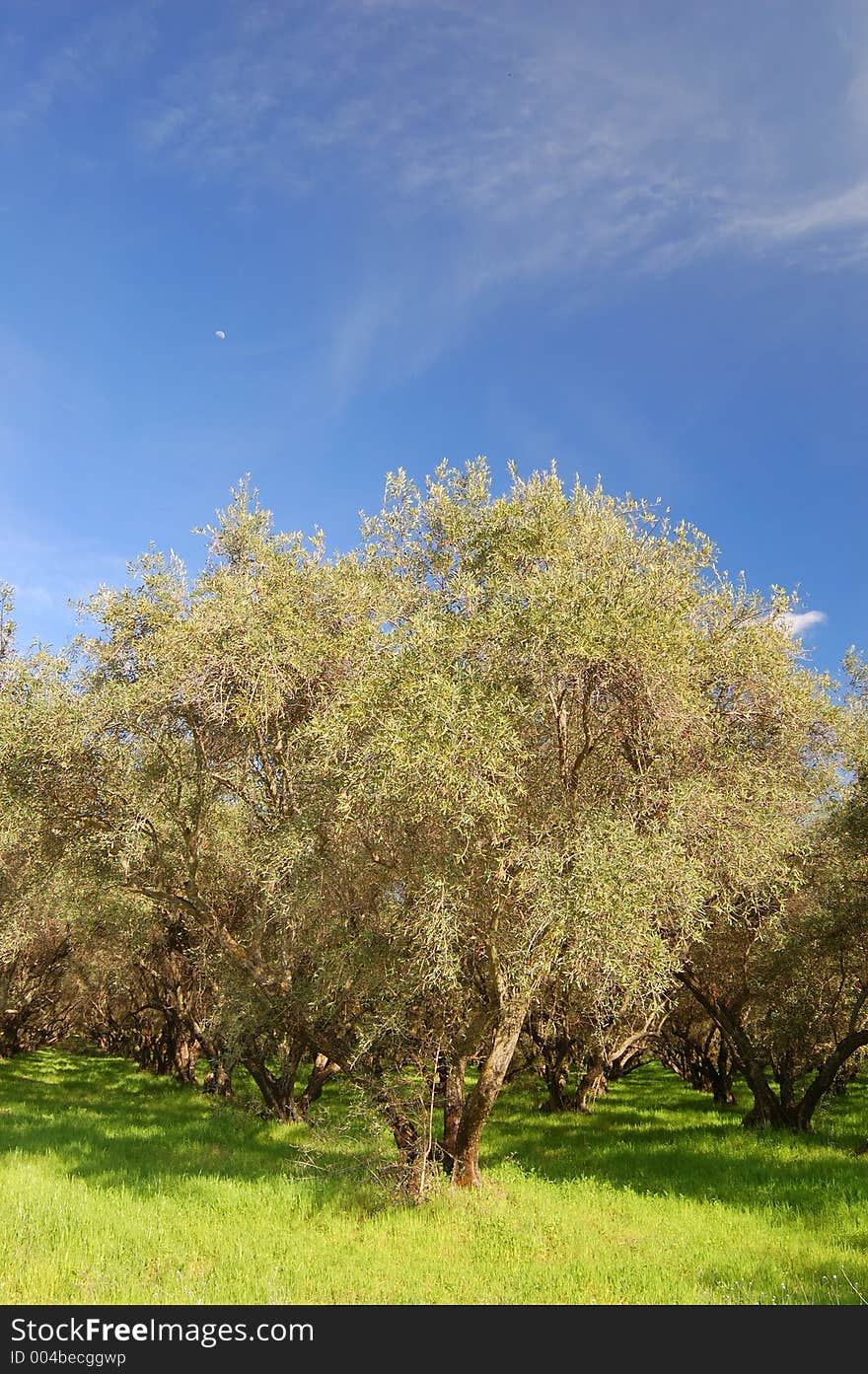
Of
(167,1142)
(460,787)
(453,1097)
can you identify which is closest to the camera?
(460,787)

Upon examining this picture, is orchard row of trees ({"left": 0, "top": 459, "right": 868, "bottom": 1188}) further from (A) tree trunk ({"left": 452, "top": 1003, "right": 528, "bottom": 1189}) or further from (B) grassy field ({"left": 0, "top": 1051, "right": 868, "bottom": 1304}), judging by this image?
(B) grassy field ({"left": 0, "top": 1051, "right": 868, "bottom": 1304})

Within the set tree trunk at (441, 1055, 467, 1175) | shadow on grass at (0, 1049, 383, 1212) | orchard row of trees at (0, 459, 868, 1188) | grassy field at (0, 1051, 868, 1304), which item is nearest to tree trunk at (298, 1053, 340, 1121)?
shadow on grass at (0, 1049, 383, 1212)

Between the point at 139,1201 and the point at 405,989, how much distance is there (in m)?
6.18

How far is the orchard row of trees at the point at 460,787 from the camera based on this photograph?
13570 mm

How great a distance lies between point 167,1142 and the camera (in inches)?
842

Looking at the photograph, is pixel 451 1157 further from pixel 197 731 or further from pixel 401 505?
pixel 401 505

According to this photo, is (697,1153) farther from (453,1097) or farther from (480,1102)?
(480,1102)

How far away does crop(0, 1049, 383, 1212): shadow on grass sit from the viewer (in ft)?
51.5

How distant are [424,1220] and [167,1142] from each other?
426 inches

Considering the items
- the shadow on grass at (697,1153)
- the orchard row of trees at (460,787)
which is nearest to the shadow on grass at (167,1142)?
the orchard row of trees at (460,787)

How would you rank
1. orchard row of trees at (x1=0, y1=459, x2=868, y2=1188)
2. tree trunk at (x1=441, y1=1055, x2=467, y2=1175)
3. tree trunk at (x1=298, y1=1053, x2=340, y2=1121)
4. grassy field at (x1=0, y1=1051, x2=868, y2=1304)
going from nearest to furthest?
grassy field at (x1=0, y1=1051, x2=868, y2=1304)
orchard row of trees at (x1=0, y1=459, x2=868, y2=1188)
tree trunk at (x1=441, y1=1055, x2=467, y2=1175)
tree trunk at (x1=298, y1=1053, x2=340, y2=1121)

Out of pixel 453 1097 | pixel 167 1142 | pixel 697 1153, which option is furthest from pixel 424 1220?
pixel 167 1142

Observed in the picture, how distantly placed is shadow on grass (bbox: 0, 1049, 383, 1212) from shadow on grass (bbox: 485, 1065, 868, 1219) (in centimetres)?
484

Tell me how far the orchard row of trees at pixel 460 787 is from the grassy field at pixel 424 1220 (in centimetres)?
183
